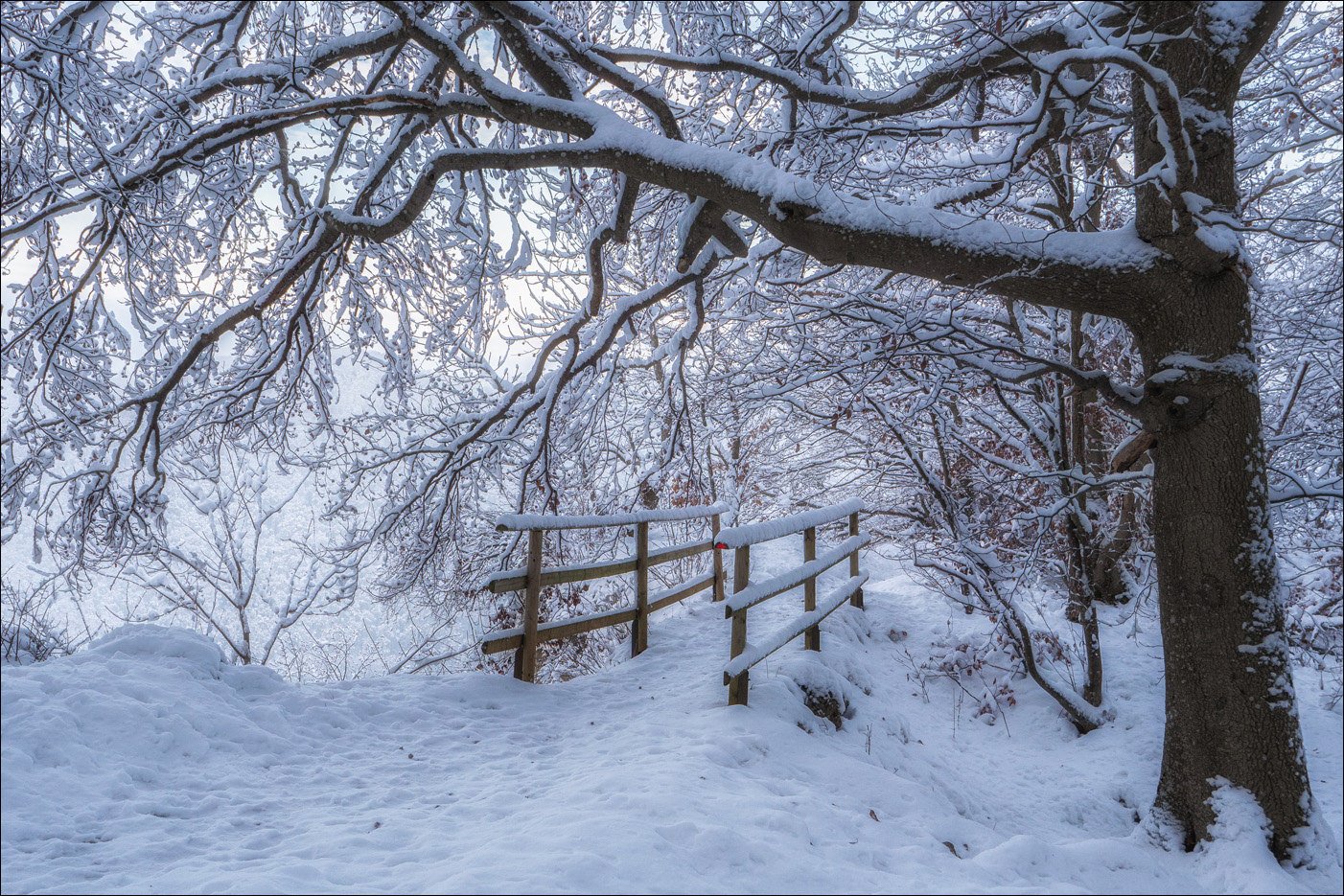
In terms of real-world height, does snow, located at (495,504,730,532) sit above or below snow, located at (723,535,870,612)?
above

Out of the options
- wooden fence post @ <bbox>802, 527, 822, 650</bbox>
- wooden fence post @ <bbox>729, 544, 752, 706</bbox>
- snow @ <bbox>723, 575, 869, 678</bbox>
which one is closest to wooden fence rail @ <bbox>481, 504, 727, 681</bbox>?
wooden fence post @ <bbox>729, 544, 752, 706</bbox>

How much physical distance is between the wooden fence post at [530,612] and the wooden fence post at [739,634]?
1.62m

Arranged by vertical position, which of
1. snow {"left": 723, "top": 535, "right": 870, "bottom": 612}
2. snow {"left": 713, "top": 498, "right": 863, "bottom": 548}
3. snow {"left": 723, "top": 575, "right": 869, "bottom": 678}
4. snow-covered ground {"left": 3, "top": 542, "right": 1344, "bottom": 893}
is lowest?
snow-covered ground {"left": 3, "top": 542, "right": 1344, "bottom": 893}

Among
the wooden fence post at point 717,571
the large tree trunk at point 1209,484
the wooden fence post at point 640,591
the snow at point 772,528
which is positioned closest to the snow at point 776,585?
the snow at point 772,528

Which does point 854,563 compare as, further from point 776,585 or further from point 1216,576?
point 1216,576

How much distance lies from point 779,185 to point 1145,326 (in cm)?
215

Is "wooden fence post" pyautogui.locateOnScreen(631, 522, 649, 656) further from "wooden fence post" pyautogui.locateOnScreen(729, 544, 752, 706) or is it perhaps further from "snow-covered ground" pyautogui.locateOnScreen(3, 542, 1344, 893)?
"wooden fence post" pyautogui.locateOnScreen(729, 544, 752, 706)

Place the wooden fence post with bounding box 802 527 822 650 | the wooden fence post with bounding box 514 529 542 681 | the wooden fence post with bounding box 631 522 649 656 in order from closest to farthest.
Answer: the wooden fence post with bounding box 514 529 542 681
the wooden fence post with bounding box 802 527 822 650
the wooden fence post with bounding box 631 522 649 656

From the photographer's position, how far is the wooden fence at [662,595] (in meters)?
4.70

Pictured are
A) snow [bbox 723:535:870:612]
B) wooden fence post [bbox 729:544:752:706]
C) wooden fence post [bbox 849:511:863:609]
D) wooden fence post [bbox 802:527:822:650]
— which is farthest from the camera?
wooden fence post [bbox 849:511:863:609]

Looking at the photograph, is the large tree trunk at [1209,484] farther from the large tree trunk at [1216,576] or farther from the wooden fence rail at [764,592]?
the wooden fence rail at [764,592]

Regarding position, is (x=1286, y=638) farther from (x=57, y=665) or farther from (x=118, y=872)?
(x=57, y=665)

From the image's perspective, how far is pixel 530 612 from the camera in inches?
216

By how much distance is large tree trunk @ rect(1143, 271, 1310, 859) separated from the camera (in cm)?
319
